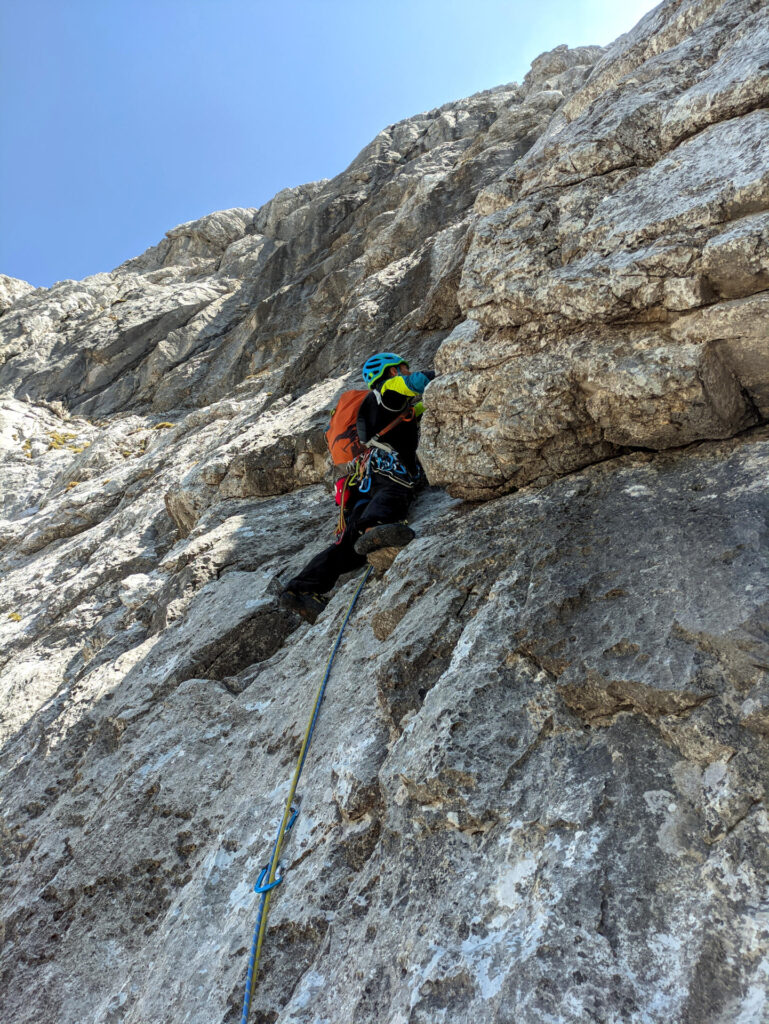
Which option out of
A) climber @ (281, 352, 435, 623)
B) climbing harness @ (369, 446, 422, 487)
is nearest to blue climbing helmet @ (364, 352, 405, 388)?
climber @ (281, 352, 435, 623)

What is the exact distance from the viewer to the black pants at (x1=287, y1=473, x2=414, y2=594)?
19.4 feet

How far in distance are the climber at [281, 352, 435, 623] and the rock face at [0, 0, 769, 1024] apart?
283 millimetres

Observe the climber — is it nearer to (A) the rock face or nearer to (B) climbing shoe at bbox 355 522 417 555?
(B) climbing shoe at bbox 355 522 417 555

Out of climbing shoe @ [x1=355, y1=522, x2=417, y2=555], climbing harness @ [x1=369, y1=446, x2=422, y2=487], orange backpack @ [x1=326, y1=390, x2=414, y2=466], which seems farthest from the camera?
orange backpack @ [x1=326, y1=390, x2=414, y2=466]

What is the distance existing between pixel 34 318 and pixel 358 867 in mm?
24834

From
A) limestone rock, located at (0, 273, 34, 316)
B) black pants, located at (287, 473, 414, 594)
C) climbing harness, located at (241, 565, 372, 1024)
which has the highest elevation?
limestone rock, located at (0, 273, 34, 316)

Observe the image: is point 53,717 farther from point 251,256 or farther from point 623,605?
point 251,256

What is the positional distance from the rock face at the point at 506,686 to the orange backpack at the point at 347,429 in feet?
3.34

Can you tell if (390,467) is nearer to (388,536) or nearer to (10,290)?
(388,536)

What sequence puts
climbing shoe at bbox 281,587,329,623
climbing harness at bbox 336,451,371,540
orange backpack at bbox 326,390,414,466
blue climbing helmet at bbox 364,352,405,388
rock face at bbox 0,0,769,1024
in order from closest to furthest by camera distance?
rock face at bbox 0,0,769,1024
climbing shoe at bbox 281,587,329,623
climbing harness at bbox 336,451,371,540
blue climbing helmet at bbox 364,352,405,388
orange backpack at bbox 326,390,414,466

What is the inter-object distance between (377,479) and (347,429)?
88cm

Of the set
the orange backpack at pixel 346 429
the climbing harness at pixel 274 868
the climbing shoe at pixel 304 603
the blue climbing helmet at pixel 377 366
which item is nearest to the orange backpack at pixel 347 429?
the orange backpack at pixel 346 429

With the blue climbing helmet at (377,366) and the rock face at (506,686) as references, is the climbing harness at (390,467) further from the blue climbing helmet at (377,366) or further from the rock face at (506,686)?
the blue climbing helmet at (377,366)

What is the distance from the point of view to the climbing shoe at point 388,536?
535 cm
